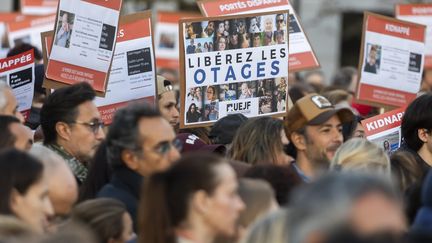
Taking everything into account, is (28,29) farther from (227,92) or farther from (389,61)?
(227,92)

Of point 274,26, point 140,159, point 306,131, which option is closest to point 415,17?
point 274,26

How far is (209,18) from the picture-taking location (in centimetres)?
938

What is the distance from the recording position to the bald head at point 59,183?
639cm

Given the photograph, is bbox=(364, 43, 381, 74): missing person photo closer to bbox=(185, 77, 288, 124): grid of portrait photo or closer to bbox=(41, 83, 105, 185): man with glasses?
bbox=(185, 77, 288, 124): grid of portrait photo

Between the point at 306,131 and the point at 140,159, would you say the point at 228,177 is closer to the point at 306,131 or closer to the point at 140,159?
the point at 140,159

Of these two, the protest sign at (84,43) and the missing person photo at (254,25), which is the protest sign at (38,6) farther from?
the protest sign at (84,43)

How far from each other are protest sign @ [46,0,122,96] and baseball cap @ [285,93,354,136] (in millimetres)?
1458

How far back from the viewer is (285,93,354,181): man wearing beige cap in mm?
8328

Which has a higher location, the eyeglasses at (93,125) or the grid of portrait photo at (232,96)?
the eyeglasses at (93,125)

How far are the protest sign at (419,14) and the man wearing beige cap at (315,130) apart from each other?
5.57m

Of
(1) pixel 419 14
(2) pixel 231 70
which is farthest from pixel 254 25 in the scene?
(1) pixel 419 14

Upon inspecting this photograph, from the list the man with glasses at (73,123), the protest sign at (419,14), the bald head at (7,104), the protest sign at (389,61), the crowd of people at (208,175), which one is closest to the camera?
the crowd of people at (208,175)

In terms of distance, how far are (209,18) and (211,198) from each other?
4.34 meters

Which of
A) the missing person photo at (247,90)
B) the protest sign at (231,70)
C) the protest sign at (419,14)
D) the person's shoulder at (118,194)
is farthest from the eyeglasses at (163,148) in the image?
the protest sign at (419,14)
